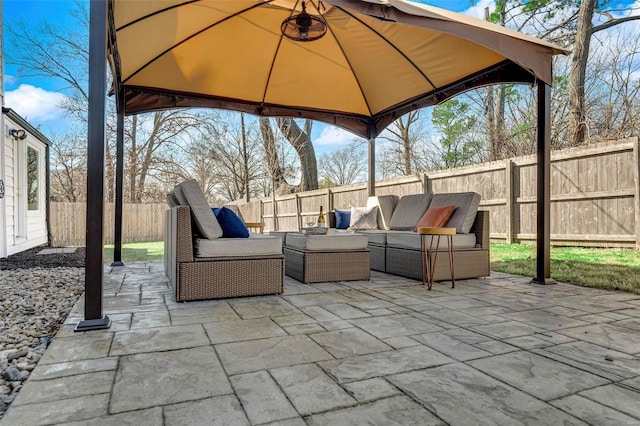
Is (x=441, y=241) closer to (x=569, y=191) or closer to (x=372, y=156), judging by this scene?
(x=569, y=191)

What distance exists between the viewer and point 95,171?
2404 millimetres

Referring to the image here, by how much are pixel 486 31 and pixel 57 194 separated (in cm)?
1435

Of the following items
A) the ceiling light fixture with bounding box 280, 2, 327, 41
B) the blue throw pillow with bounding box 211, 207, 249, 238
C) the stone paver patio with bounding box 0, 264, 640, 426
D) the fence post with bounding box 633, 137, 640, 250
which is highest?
the ceiling light fixture with bounding box 280, 2, 327, 41

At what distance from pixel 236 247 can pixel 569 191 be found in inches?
211

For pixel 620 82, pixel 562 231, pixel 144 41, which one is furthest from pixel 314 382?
pixel 620 82

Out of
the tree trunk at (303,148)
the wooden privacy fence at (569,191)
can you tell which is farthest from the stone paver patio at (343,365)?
the tree trunk at (303,148)

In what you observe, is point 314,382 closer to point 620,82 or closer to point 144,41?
point 144,41

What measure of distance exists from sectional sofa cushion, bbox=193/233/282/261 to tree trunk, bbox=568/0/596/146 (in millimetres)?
7019

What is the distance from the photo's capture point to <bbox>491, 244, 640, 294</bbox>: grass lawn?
392 centimetres

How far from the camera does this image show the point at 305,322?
8.54 ft

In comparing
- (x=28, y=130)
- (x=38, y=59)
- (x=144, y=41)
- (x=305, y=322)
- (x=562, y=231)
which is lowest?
(x=305, y=322)

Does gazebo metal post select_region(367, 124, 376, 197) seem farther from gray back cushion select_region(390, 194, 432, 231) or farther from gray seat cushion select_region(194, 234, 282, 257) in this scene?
gray seat cushion select_region(194, 234, 282, 257)

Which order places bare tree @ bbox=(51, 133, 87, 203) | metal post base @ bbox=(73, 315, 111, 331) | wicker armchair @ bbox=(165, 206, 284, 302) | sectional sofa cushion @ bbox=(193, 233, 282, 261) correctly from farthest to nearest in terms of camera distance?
bare tree @ bbox=(51, 133, 87, 203) < sectional sofa cushion @ bbox=(193, 233, 282, 261) < wicker armchair @ bbox=(165, 206, 284, 302) < metal post base @ bbox=(73, 315, 111, 331)

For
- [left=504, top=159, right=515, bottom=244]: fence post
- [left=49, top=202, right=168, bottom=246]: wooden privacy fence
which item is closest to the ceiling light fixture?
[left=504, top=159, right=515, bottom=244]: fence post
